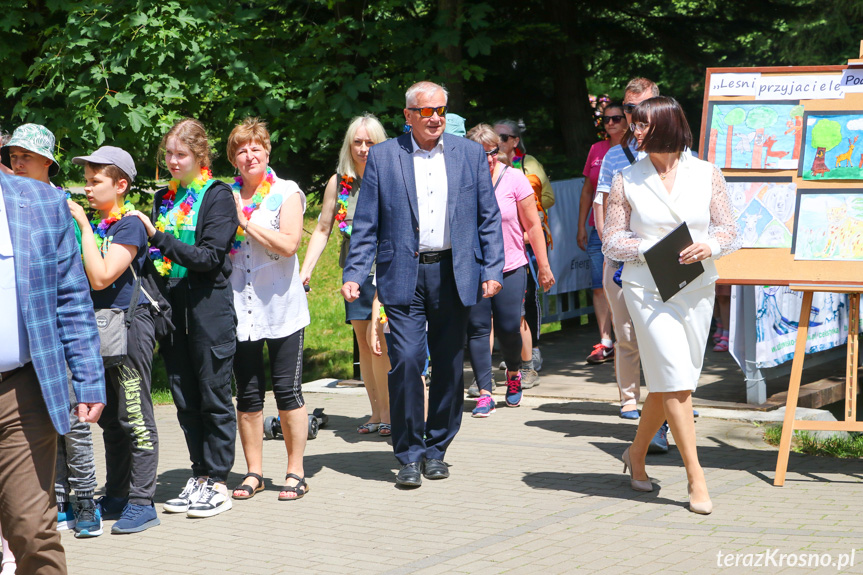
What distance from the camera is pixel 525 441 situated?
7.03m

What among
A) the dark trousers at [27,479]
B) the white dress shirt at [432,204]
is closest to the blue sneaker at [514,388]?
the white dress shirt at [432,204]

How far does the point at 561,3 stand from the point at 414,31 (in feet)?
12.2

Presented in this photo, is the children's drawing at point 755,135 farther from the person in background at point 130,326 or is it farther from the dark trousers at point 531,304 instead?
the person in background at point 130,326

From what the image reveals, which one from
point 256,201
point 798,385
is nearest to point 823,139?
point 798,385

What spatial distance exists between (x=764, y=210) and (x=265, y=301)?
287cm

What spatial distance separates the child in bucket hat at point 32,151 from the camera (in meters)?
4.62

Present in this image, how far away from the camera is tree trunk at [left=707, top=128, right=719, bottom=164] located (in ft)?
20.2

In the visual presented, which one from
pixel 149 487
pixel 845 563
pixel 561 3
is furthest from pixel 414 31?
pixel 845 563

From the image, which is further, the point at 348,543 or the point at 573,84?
the point at 573,84

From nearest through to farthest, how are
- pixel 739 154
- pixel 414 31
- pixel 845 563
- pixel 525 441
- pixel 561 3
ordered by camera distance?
1. pixel 845 563
2. pixel 739 154
3. pixel 525 441
4. pixel 414 31
5. pixel 561 3

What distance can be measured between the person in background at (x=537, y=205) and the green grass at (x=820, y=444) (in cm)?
238

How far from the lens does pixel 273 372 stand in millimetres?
5824

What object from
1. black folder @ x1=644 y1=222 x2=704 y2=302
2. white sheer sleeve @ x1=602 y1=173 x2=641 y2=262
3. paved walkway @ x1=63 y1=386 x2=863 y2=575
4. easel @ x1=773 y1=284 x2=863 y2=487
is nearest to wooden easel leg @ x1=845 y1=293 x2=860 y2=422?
easel @ x1=773 y1=284 x2=863 y2=487

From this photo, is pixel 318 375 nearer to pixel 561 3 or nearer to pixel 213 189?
pixel 561 3
